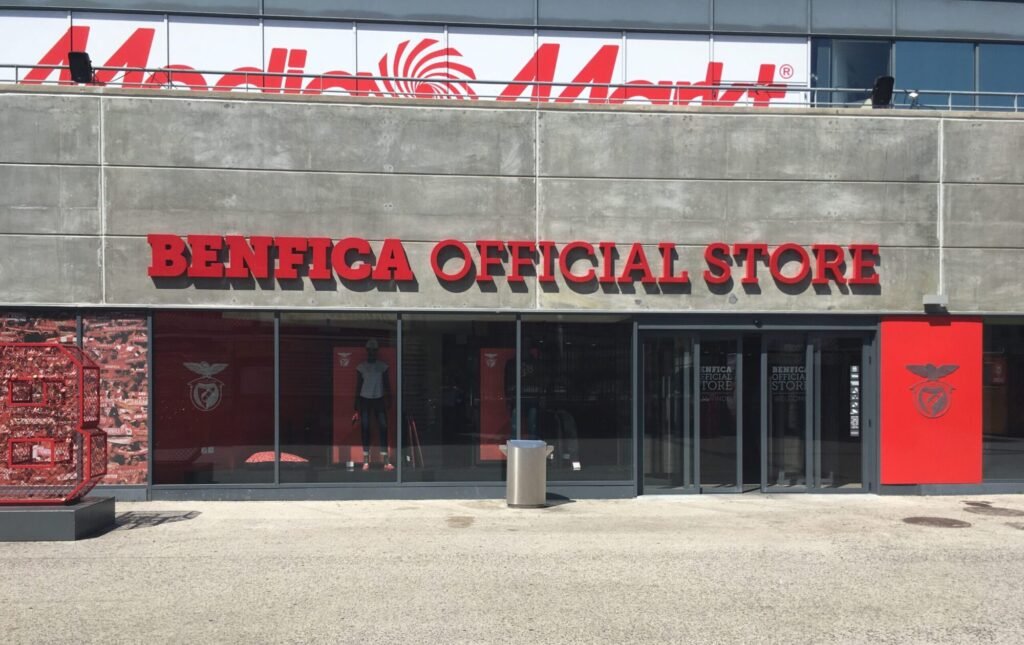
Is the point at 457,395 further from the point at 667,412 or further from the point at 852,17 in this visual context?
the point at 852,17

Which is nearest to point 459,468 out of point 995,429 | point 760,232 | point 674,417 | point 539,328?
point 539,328

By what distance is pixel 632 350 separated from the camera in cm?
1534

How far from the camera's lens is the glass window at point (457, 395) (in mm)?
15062

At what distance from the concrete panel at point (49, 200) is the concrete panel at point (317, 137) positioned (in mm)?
608

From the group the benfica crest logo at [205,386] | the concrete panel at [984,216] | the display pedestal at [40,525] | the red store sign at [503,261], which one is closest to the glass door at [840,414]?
the red store sign at [503,261]

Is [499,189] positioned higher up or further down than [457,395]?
higher up

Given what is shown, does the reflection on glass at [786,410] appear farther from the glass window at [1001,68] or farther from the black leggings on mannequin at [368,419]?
the glass window at [1001,68]

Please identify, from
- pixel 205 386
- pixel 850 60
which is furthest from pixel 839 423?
pixel 205 386

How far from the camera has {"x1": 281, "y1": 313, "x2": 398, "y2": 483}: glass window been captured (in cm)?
1488

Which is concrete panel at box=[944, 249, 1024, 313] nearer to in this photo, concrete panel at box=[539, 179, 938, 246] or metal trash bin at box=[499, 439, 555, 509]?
concrete panel at box=[539, 179, 938, 246]

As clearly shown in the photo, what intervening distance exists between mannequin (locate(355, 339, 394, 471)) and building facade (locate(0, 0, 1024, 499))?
0.08 m

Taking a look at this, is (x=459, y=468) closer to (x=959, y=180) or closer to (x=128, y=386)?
(x=128, y=386)

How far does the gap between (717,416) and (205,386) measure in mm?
8256

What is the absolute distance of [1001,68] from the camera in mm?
19641
